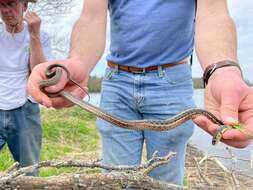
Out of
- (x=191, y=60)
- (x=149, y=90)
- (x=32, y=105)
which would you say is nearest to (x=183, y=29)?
(x=191, y=60)

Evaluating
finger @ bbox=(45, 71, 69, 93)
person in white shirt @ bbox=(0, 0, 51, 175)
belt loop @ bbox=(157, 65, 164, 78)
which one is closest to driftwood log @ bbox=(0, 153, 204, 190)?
finger @ bbox=(45, 71, 69, 93)

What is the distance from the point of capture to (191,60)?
325cm

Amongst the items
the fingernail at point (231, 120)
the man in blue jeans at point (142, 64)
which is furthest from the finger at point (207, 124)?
the man in blue jeans at point (142, 64)

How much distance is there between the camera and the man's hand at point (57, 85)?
2322 millimetres

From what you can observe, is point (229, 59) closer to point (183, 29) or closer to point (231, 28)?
point (231, 28)

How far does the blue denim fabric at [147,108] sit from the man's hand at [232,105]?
972 mm

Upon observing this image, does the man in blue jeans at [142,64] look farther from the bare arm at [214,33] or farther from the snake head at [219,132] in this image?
the snake head at [219,132]

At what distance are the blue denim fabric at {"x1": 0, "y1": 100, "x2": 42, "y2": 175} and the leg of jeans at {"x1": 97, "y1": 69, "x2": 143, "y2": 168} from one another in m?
1.50

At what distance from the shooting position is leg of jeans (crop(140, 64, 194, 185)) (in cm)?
311

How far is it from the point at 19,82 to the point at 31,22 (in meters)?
0.60

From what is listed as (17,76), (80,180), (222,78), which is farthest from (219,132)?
(17,76)

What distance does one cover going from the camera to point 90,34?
291cm

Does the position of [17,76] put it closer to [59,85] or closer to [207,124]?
[59,85]

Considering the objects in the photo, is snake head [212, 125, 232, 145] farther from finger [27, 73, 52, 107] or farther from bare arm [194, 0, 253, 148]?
finger [27, 73, 52, 107]
